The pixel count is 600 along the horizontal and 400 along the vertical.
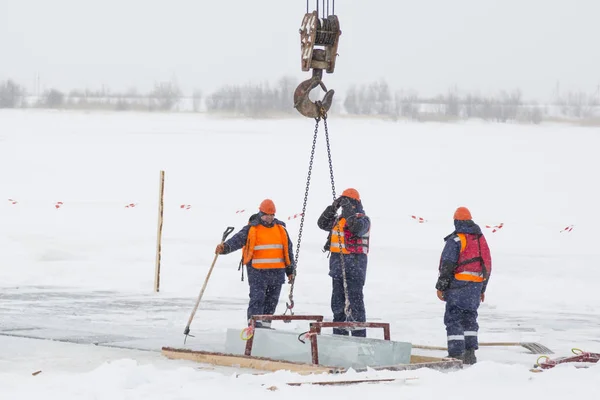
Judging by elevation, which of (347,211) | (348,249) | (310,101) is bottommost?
(348,249)

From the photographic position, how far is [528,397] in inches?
297

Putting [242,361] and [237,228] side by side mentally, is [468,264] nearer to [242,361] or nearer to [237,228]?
[242,361]

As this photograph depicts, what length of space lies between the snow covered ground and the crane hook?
99.4 inches

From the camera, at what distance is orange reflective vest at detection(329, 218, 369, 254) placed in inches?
448

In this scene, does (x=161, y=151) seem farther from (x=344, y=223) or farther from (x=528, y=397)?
(x=528, y=397)

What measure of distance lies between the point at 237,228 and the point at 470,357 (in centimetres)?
2157

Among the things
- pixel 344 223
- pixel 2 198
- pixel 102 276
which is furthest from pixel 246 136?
pixel 344 223

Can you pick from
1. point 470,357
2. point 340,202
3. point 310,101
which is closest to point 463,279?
point 470,357

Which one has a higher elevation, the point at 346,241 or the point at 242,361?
the point at 346,241

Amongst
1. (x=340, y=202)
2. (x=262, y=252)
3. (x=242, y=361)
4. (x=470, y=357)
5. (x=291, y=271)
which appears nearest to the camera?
(x=242, y=361)

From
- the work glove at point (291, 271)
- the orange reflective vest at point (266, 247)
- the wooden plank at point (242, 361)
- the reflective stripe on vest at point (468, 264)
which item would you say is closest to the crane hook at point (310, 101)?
the orange reflective vest at point (266, 247)

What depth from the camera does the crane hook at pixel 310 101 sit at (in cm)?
1103

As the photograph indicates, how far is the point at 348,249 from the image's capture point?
37.4 ft

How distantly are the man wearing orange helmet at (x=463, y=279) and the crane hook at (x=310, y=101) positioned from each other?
6.00ft
